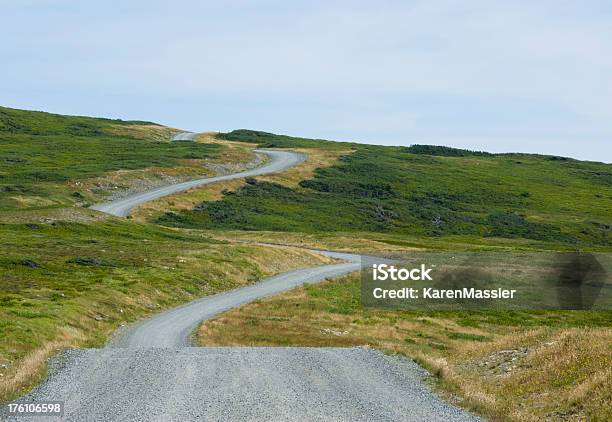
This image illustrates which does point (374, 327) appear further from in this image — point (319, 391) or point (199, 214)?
point (199, 214)

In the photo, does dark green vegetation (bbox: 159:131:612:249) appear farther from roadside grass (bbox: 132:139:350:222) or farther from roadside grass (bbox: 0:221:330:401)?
roadside grass (bbox: 0:221:330:401)

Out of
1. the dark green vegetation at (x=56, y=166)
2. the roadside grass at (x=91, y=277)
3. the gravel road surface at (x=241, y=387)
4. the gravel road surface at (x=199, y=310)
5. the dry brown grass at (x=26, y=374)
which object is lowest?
the gravel road surface at (x=199, y=310)

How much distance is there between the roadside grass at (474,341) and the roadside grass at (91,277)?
25.5 ft

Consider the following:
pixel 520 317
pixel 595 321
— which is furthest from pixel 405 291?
pixel 595 321

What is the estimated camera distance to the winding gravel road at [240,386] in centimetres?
2012

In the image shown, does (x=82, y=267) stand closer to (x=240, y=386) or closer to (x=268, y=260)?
(x=268, y=260)

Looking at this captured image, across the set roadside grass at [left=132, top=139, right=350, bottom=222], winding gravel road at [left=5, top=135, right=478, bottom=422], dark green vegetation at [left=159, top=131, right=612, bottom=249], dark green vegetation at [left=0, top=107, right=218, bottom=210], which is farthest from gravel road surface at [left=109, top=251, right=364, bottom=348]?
dark green vegetation at [left=159, top=131, right=612, bottom=249]

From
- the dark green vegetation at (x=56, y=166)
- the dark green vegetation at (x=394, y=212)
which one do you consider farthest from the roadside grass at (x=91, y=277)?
the dark green vegetation at (x=394, y=212)

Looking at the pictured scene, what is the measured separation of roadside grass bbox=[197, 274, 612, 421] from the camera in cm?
2106

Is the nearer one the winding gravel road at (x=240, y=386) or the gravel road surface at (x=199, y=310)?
the winding gravel road at (x=240, y=386)

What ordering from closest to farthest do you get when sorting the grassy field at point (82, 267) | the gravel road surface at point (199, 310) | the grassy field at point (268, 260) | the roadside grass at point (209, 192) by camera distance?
the grassy field at point (268, 260), the grassy field at point (82, 267), the gravel road surface at point (199, 310), the roadside grass at point (209, 192)

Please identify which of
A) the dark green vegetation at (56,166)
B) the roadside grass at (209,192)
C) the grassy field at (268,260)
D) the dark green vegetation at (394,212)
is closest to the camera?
the grassy field at (268,260)

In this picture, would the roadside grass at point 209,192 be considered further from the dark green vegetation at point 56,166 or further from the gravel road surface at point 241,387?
the gravel road surface at point 241,387

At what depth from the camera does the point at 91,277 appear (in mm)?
61625
